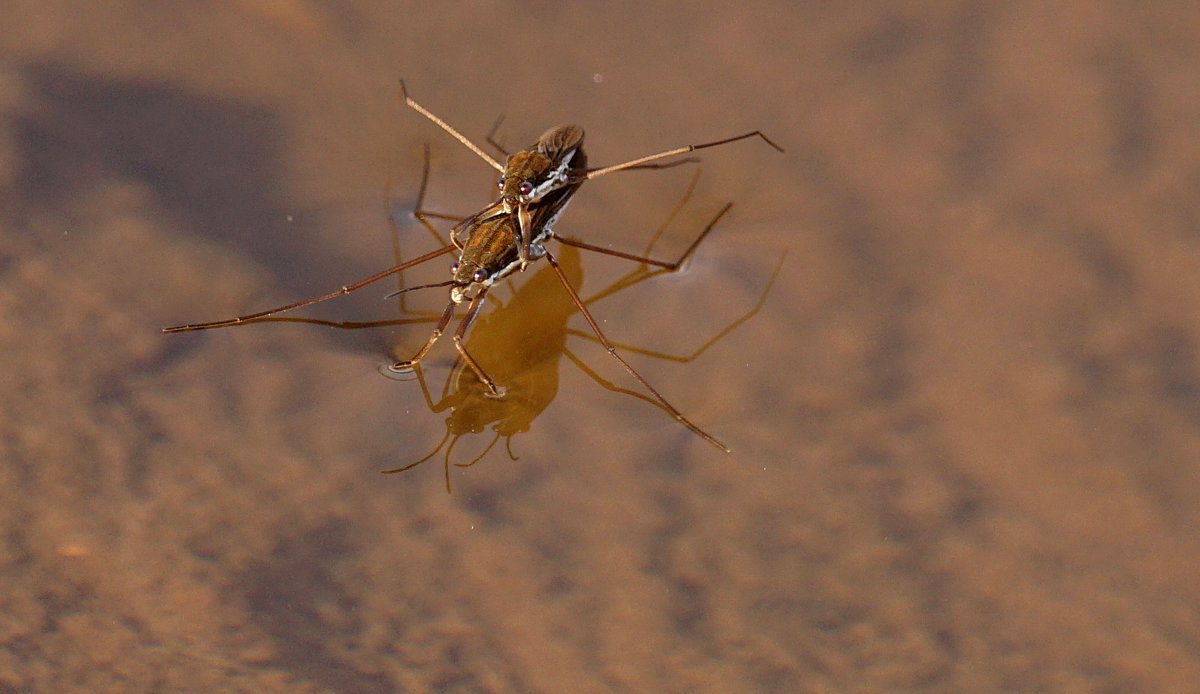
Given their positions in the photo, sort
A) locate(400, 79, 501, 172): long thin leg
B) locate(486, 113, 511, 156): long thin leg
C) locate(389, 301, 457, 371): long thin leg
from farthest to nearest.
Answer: locate(486, 113, 511, 156): long thin leg, locate(400, 79, 501, 172): long thin leg, locate(389, 301, 457, 371): long thin leg

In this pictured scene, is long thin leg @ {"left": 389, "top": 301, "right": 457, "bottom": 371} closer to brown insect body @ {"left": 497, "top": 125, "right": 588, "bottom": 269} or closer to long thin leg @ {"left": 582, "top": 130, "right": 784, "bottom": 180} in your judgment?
brown insect body @ {"left": 497, "top": 125, "right": 588, "bottom": 269}

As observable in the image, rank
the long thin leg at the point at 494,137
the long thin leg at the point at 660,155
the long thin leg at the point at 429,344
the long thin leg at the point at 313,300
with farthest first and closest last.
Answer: the long thin leg at the point at 494,137 → the long thin leg at the point at 660,155 → the long thin leg at the point at 313,300 → the long thin leg at the point at 429,344

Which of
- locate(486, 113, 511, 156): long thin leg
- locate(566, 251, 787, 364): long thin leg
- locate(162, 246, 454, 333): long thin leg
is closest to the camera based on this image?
locate(162, 246, 454, 333): long thin leg

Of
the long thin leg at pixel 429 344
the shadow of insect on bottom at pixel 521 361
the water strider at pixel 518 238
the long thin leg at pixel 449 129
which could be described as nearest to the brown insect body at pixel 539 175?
the water strider at pixel 518 238

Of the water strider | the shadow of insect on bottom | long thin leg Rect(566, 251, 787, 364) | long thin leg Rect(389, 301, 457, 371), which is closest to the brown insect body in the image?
the water strider

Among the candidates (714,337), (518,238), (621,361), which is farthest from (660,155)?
(621,361)

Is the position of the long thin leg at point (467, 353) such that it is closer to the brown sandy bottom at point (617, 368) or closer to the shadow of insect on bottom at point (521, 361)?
the shadow of insect on bottom at point (521, 361)

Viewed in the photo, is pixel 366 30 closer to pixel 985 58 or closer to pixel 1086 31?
pixel 985 58

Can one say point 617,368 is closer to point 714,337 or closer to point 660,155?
point 714,337
